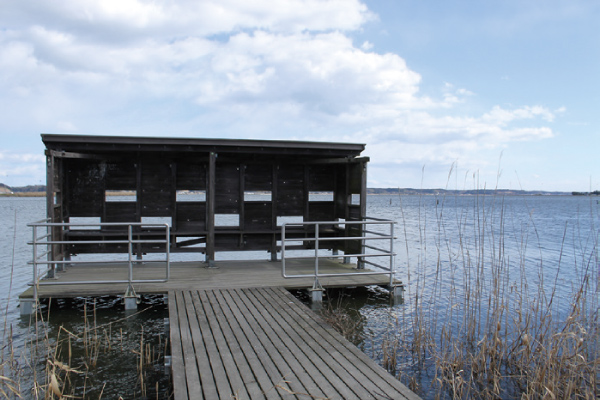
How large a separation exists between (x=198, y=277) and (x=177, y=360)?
4.07m

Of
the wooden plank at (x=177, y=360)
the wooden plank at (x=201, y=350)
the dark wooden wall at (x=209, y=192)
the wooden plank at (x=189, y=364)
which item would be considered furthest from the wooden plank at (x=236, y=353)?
the dark wooden wall at (x=209, y=192)

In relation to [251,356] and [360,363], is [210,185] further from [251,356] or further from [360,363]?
[360,363]

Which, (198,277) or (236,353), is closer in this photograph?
(236,353)

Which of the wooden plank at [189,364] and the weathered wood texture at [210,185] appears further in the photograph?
the weathered wood texture at [210,185]

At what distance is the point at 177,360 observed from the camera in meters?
4.11

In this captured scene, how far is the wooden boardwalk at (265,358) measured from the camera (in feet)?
11.4

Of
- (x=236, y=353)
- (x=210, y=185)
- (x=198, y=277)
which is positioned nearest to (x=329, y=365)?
(x=236, y=353)

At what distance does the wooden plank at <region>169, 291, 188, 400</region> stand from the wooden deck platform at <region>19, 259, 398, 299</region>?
5.30ft

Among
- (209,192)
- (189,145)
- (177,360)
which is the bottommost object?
(177,360)

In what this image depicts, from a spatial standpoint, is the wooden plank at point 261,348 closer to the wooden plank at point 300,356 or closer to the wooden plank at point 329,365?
the wooden plank at point 300,356

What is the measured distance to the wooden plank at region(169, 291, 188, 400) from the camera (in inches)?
137

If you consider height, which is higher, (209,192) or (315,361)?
(209,192)

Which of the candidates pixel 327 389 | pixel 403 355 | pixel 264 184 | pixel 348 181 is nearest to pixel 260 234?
pixel 264 184

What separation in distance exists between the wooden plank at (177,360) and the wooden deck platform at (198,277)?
5.30 ft
